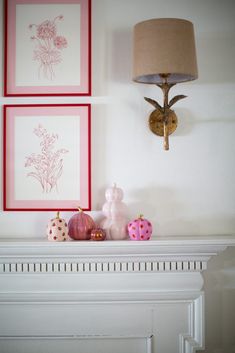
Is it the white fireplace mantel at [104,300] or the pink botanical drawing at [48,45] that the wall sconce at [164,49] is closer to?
the pink botanical drawing at [48,45]

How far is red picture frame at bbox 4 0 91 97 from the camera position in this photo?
202 centimetres

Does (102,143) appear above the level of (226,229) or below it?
above

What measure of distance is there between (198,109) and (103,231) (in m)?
0.68

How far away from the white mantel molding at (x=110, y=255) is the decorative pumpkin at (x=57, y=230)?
0.12 feet

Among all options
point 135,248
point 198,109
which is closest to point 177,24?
point 198,109

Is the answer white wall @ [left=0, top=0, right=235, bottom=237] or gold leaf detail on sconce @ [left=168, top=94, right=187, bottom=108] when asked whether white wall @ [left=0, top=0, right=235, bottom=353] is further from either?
gold leaf detail on sconce @ [left=168, top=94, right=187, bottom=108]

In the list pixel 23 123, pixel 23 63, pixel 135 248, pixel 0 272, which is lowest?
pixel 0 272

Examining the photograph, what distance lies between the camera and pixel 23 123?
2035mm

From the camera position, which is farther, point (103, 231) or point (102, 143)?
point (102, 143)

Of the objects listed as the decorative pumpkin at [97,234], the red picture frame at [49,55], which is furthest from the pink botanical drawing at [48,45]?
the decorative pumpkin at [97,234]

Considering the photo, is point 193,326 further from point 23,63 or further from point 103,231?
point 23,63

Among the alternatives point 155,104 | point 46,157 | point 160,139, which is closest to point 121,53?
point 155,104

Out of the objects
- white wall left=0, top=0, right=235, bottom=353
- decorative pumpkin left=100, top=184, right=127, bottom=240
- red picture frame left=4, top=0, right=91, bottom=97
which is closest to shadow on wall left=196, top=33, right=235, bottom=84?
white wall left=0, top=0, right=235, bottom=353

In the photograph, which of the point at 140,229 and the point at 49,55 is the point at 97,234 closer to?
the point at 140,229
